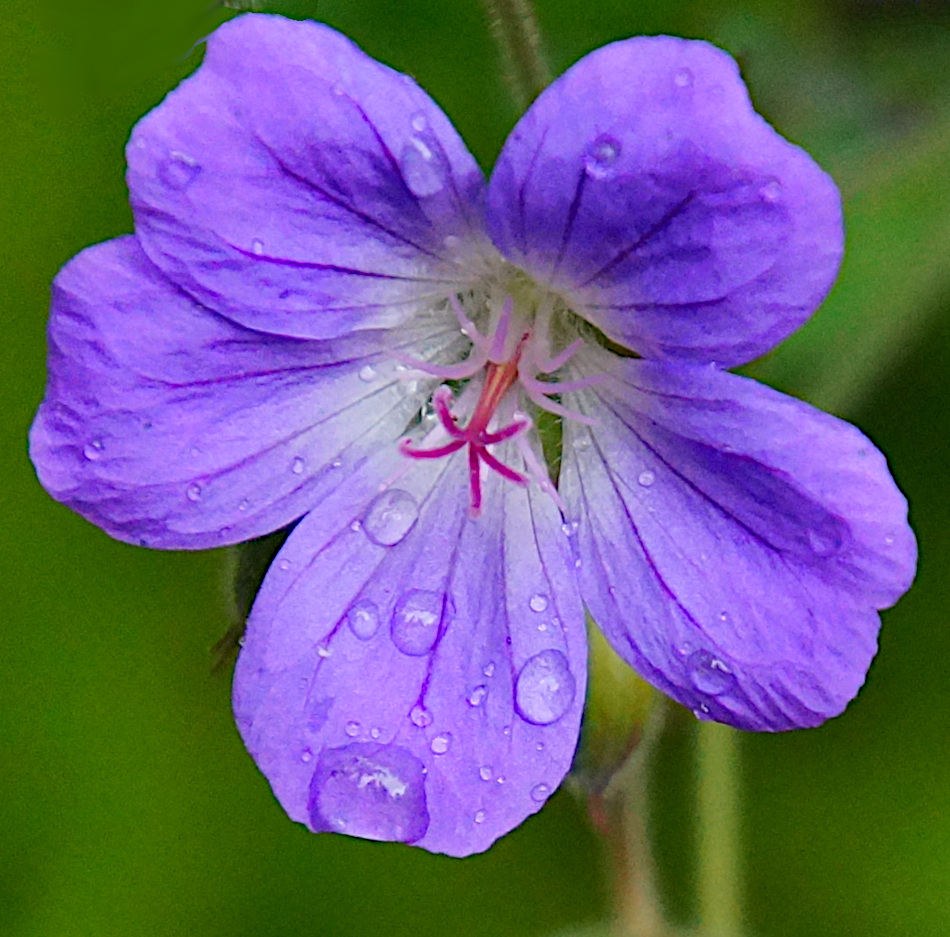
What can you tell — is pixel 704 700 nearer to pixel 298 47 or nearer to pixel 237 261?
pixel 237 261

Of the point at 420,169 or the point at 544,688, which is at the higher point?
the point at 420,169

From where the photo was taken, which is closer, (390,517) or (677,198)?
(677,198)

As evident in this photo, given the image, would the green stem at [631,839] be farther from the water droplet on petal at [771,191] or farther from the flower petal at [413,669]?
the water droplet on petal at [771,191]

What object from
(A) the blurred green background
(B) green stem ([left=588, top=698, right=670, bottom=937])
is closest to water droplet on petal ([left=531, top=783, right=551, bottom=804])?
(B) green stem ([left=588, top=698, right=670, bottom=937])

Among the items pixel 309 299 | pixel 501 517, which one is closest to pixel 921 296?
pixel 501 517

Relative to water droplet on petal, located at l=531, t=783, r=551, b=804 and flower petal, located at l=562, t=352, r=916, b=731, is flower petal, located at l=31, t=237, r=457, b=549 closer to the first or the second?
flower petal, located at l=562, t=352, r=916, b=731

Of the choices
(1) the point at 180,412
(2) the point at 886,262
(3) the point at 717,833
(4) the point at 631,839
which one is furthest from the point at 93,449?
(2) the point at 886,262

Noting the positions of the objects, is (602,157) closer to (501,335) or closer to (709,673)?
(501,335)

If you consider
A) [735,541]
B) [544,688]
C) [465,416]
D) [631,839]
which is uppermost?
[465,416]
